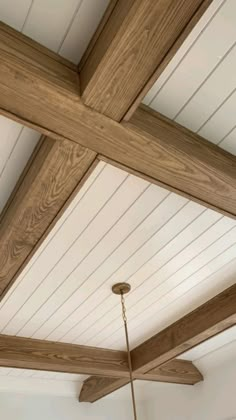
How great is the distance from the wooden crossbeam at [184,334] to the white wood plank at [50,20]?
1.77 meters

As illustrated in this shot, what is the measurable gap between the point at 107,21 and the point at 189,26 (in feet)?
0.75

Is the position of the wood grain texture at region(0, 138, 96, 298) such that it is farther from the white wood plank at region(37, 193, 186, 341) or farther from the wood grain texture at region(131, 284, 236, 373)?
the wood grain texture at region(131, 284, 236, 373)

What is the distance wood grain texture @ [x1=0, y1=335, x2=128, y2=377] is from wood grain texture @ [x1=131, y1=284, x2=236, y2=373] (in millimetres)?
189

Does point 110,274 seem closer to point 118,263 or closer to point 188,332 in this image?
point 118,263

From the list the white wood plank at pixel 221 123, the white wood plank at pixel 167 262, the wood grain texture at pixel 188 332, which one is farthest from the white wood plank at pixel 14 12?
the wood grain texture at pixel 188 332

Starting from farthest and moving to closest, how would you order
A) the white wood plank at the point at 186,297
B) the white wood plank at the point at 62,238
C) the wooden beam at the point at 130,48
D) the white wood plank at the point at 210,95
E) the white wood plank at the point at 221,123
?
the white wood plank at the point at 186,297, the white wood plank at the point at 62,238, the white wood plank at the point at 221,123, the white wood plank at the point at 210,95, the wooden beam at the point at 130,48

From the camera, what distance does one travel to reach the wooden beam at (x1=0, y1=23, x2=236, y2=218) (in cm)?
103

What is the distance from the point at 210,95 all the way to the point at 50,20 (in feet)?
1.86

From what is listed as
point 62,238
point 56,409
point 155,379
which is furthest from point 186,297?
point 56,409

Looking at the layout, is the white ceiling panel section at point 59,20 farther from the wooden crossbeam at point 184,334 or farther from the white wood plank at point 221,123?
the wooden crossbeam at point 184,334

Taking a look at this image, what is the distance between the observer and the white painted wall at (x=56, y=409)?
125 inches

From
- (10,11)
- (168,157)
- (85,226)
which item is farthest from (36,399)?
(10,11)

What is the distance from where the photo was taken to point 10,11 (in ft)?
3.32

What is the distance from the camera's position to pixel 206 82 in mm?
1228
